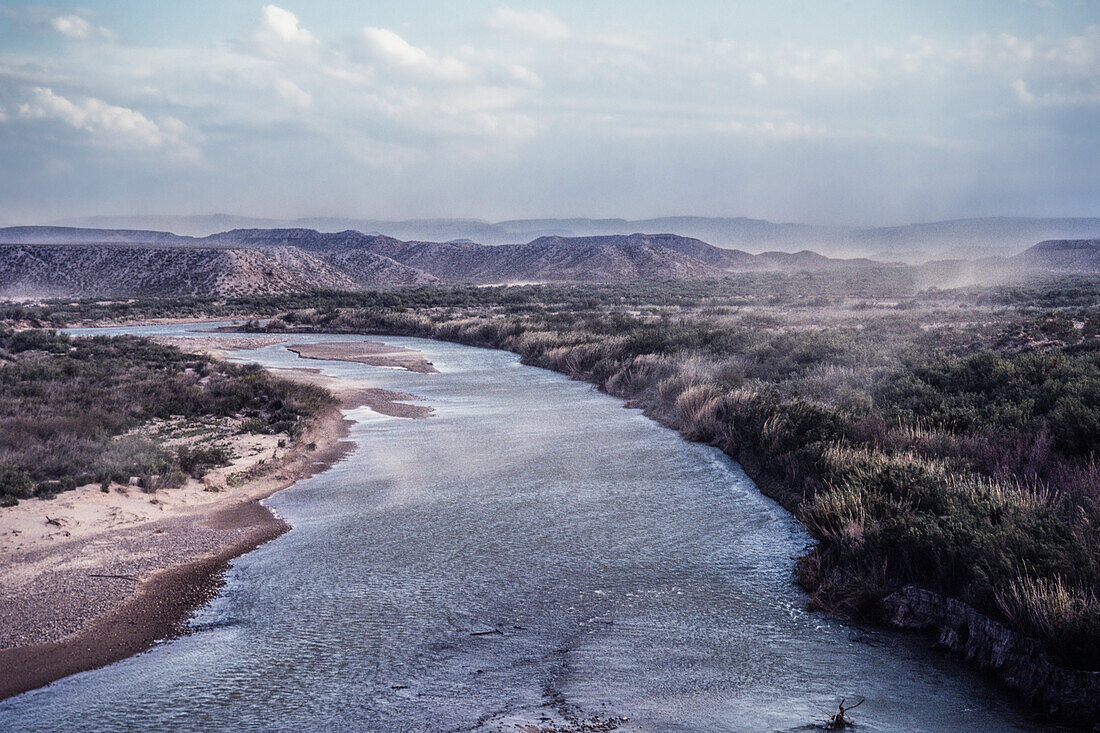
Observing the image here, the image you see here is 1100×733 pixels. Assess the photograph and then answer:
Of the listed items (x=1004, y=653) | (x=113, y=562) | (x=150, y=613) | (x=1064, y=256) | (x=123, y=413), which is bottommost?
(x=150, y=613)

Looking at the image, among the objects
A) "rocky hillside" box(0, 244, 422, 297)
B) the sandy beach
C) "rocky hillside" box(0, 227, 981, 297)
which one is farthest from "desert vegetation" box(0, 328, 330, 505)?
"rocky hillside" box(0, 227, 981, 297)

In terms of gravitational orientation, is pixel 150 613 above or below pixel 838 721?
below

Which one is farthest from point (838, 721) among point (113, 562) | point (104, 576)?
point (113, 562)

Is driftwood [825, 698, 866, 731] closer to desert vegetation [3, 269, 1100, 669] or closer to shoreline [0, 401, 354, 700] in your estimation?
desert vegetation [3, 269, 1100, 669]

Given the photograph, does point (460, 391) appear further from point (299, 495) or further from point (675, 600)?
point (675, 600)

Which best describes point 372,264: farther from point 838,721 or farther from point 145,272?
point 838,721

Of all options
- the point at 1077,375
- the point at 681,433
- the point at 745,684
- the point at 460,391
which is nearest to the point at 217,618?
the point at 745,684
